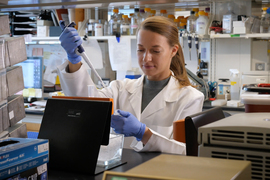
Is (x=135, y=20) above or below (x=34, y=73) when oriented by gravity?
above

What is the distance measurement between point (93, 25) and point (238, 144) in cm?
324

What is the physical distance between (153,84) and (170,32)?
1.00ft

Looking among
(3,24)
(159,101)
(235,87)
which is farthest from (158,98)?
(235,87)

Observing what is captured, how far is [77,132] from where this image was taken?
3.38 feet

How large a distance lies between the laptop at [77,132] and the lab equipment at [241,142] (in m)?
0.41

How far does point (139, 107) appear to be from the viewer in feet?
5.84

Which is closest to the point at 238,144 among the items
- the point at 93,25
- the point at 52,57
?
the point at 93,25

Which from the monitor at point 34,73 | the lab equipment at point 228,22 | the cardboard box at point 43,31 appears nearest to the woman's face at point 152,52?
the lab equipment at point 228,22

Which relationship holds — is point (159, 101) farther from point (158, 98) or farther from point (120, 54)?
point (120, 54)

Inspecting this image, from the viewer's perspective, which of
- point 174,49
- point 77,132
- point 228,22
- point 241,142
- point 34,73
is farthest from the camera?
point 34,73

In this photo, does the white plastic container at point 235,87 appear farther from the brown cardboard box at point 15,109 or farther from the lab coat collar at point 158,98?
the brown cardboard box at point 15,109

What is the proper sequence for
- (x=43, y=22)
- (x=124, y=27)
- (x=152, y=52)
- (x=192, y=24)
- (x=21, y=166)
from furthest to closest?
1. (x=43, y=22)
2. (x=124, y=27)
3. (x=192, y=24)
4. (x=152, y=52)
5. (x=21, y=166)

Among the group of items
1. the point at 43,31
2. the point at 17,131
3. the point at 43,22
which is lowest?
the point at 17,131

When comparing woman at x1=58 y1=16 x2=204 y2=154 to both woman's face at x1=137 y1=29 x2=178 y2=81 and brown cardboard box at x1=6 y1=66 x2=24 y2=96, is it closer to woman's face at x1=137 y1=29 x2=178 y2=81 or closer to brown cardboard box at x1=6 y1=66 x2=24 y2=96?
woman's face at x1=137 y1=29 x2=178 y2=81
